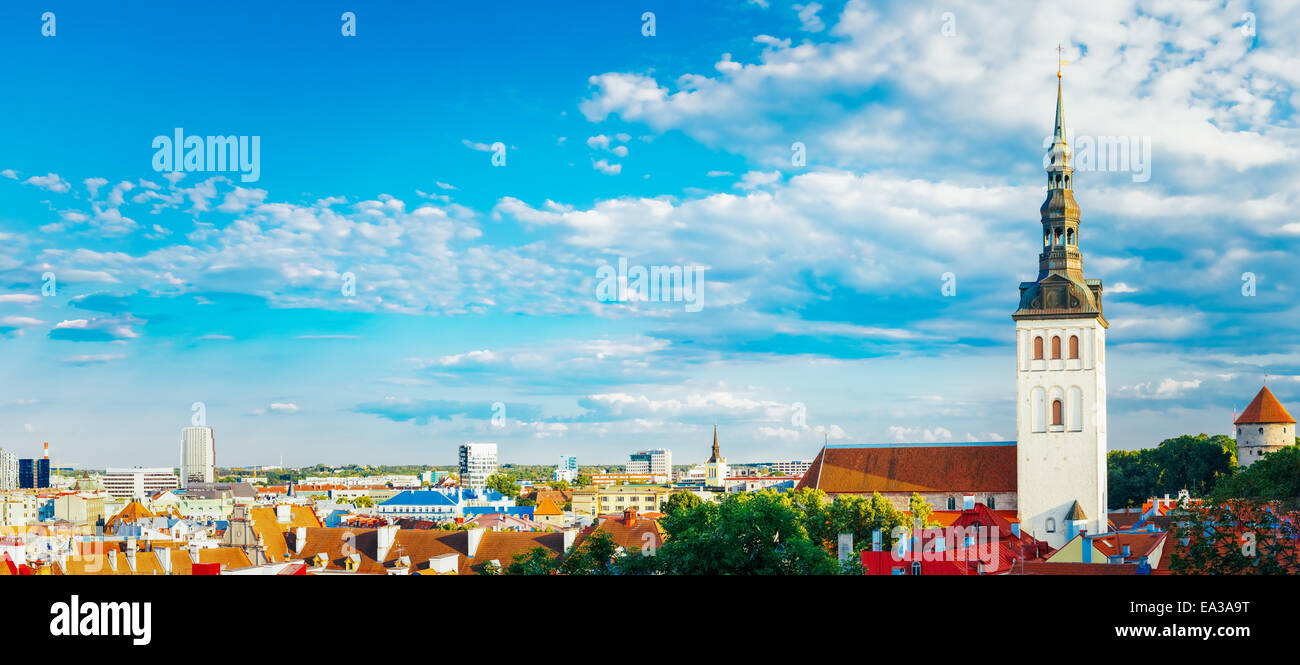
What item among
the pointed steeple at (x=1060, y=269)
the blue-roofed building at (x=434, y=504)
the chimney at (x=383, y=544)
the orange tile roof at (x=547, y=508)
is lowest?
the blue-roofed building at (x=434, y=504)

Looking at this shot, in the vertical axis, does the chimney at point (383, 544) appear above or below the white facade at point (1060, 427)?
below

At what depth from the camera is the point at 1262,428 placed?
85000 mm

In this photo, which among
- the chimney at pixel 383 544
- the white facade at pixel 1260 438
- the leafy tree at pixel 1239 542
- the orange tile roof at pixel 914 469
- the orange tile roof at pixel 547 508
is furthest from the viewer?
the orange tile roof at pixel 547 508

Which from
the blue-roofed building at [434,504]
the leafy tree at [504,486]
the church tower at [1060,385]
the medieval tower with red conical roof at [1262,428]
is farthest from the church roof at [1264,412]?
the leafy tree at [504,486]

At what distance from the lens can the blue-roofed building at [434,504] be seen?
5094 inches

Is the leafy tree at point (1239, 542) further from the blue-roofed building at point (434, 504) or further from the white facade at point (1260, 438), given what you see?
the blue-roofed building at point (434, 504)

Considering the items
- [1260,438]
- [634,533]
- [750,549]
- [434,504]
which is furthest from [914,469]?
[434,504]

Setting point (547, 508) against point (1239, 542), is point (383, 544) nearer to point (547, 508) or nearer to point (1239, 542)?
point (1239, 542)

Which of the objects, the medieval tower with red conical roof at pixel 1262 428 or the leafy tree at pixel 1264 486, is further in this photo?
the medieval tower with red conical roof at pixel 1262 428

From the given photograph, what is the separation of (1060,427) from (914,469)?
11033mm

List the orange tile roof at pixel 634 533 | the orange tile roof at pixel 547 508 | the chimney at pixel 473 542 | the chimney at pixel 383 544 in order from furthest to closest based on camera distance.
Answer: the orange tile roof at pixel 547 508 → the chimney at pixel 383 544 → the orange tile roof at pixel 634 533 → the chimney at pixel 473 542

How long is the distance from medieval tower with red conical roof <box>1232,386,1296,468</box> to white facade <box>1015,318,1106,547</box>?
26.8 metres
